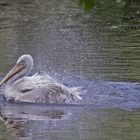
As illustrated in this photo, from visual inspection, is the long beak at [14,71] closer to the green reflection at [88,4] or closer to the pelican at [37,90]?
the pelican at [37,90]

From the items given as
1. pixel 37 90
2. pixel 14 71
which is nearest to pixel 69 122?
pixel 37 90

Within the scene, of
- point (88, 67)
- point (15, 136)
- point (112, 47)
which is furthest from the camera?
point (112, 47)

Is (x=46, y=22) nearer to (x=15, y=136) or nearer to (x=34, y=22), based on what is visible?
(x=34, y=22)

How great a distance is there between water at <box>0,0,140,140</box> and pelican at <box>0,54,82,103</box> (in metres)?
0.17

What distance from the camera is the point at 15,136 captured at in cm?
1029

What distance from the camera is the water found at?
1071 cm

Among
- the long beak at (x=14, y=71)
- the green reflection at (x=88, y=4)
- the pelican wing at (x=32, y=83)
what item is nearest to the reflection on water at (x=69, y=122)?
the pelican wing at (x=32, y=83)

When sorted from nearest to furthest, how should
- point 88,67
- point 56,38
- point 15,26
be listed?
point 88,67 → point 56,38 → point 15,26

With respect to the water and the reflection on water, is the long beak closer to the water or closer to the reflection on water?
the water

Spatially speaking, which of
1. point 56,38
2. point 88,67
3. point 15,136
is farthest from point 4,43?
point 15,136

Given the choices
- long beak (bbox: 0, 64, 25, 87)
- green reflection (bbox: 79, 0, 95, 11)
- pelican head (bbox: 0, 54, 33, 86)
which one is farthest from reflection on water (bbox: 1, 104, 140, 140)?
green reflection (bbox: 79, 0, 95, 11)

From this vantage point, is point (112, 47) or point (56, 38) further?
point (56, 38)

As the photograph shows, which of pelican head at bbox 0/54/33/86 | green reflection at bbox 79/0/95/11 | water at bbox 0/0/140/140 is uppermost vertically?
pelican head at bbox 0/54/33/86

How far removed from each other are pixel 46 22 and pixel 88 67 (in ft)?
16.7
